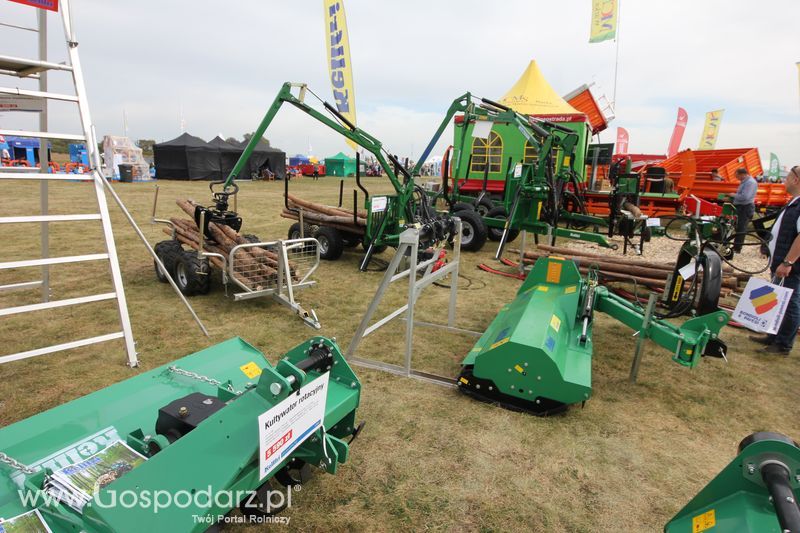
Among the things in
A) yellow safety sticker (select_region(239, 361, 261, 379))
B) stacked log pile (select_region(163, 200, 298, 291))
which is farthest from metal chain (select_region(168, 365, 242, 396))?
stacked log pile (select_region(163, 200, 298, 291))

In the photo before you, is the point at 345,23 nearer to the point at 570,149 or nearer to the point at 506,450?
the point at 570,149

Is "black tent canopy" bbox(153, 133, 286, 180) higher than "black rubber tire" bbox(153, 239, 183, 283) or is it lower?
higher

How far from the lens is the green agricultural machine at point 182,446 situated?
1.45 meters

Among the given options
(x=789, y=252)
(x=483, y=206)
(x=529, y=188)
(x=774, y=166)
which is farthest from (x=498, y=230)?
(x=774, y=166)

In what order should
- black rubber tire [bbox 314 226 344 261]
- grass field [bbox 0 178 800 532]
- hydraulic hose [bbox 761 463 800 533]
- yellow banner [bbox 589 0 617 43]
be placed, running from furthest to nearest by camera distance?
1. yellow banner [bbox 589 0 617 43]
2. black rubber tire [bbox 314 226 344 261]
3. grass field [bbox 0 178 800 532]
4. hydraulic hose [bbox 761 463 800 533]

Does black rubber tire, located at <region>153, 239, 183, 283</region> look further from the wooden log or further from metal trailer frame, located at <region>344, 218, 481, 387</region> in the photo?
metal trailer frame, located at <region>344, 218, 481, 387</region>

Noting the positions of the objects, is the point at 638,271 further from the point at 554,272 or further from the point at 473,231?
the point at 473,231

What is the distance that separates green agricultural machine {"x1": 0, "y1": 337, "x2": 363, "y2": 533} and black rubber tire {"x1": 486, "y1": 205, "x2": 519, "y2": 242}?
303 inches

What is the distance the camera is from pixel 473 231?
893 centimetres

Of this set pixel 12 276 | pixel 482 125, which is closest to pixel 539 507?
pixel 482 125

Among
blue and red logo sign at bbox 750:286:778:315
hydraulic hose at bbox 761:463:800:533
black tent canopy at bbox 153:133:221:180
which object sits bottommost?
blue and red logo sign at bbox 750:286:778:315

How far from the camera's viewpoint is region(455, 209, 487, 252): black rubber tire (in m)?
8.88

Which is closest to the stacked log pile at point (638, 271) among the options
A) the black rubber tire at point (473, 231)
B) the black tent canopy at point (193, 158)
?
the black rubber tire at point (473, 231)

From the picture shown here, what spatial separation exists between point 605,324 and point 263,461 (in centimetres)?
489
